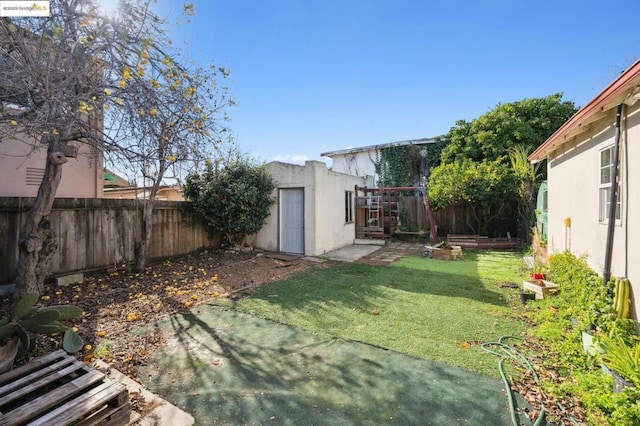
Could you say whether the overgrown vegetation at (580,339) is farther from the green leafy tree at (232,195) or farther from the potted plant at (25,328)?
the green leafy tree at (232,195)

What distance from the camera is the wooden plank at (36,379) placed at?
7.02ft

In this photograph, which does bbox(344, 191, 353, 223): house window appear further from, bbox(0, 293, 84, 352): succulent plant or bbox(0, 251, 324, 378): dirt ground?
bbox(0, 293, 84, 352): succulent plant

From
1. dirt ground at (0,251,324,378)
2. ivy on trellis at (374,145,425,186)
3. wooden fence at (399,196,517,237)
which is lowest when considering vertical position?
dirt ground at (0,251,324,378)

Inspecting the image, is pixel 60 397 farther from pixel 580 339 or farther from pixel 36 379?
pixel 580 339

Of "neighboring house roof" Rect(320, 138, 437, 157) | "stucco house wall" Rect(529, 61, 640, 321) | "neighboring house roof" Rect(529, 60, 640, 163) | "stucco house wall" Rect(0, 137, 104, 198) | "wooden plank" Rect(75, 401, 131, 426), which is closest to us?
"wooden plank" Rect(75, 401, 131, 426)

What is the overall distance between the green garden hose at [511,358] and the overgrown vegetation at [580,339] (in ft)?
0.61

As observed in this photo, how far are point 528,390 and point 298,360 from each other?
2.26m

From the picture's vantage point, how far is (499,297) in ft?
18.2

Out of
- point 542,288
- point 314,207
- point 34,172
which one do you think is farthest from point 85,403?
point 314,207

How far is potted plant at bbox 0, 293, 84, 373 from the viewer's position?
8.93ft

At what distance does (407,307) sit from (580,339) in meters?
2.21

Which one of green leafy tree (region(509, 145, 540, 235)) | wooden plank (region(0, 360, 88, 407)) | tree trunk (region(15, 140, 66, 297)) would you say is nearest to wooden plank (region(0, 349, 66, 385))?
wooden plank (region(0, 360, 88, 407))

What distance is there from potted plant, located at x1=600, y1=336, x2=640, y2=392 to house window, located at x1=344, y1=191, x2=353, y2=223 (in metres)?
9.19

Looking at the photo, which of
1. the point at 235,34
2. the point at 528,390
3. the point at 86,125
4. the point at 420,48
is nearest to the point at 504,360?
the point at 528,390
